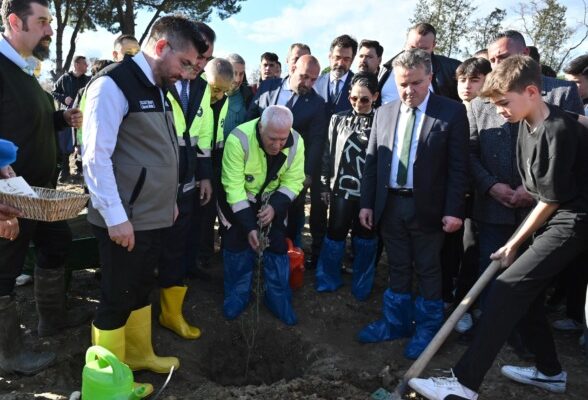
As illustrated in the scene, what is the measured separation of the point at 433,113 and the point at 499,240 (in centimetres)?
112

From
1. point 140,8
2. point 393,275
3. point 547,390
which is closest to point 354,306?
point 393,275

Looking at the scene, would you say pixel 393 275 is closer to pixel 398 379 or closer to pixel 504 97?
pixel 398 379

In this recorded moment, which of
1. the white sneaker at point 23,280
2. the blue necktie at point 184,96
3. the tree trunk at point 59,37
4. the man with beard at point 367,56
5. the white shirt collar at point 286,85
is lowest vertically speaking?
the white sneaker at point 23,280

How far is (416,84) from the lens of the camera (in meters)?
3.45

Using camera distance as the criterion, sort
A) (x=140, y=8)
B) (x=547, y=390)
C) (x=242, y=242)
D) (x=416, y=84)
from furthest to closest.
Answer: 1. (x=140, y=8)
2. (x=242, y=242)
3. (x=416, y=84)
4. (x=547, y=390)

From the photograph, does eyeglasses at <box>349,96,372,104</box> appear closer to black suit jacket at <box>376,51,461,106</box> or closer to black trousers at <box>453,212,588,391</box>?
black suit jacket at <box>376,51,461,106</box>

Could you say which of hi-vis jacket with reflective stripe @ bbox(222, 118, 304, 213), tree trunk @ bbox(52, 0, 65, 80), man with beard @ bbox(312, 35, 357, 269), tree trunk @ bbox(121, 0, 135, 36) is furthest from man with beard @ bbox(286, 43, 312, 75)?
tree trunk @ bbox(52, 0, 65, 80)

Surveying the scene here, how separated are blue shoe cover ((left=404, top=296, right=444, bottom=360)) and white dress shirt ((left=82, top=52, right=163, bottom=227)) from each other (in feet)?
7.60

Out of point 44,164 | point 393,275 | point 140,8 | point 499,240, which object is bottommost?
point 393,275

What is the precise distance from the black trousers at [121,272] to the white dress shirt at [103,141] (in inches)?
11.2

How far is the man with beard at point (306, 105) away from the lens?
4781 mm

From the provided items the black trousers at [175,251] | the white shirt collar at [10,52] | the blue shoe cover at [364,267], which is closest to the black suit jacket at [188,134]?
the black trousers at [175,251]

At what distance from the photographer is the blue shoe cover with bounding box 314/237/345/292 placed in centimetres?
463

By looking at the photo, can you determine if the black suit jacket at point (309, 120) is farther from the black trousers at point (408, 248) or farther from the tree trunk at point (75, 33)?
the tree trunk at point (75, 33)
